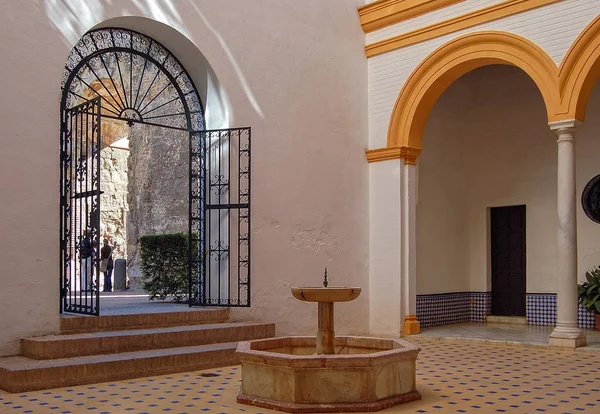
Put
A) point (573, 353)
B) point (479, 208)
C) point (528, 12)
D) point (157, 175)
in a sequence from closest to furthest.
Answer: point (573, 353) → point (528, 12) → point (479, 208) → point (157, 175)

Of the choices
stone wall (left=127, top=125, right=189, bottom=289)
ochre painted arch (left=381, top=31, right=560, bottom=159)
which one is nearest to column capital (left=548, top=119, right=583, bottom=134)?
ochre painted arch (left=381, top=31, right=560, bottom=159)

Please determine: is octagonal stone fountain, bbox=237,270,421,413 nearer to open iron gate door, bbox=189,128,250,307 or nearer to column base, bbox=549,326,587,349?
open iron gate door, bbox=189,128,250,307

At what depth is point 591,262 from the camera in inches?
423

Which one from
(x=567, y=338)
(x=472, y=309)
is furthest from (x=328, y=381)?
(x=472, y=309)

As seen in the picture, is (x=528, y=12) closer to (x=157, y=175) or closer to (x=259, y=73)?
(x=259, y=73)

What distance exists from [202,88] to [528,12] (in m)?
4.47

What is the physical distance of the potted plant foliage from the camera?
33.6ft

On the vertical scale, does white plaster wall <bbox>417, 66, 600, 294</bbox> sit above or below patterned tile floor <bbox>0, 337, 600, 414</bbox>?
above

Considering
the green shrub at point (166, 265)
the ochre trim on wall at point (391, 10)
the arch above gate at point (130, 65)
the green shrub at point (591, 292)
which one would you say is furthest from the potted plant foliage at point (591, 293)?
the arch above gate at point (130, 65)

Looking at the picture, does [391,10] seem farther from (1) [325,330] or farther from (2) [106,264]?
(2) [106,264]

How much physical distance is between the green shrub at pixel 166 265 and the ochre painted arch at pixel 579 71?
18.9 ft

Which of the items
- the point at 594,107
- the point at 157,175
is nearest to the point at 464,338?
Answer: the point at 594,107

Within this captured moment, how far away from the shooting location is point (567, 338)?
8641mm

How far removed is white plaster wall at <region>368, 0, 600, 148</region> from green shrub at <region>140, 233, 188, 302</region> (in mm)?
3405
